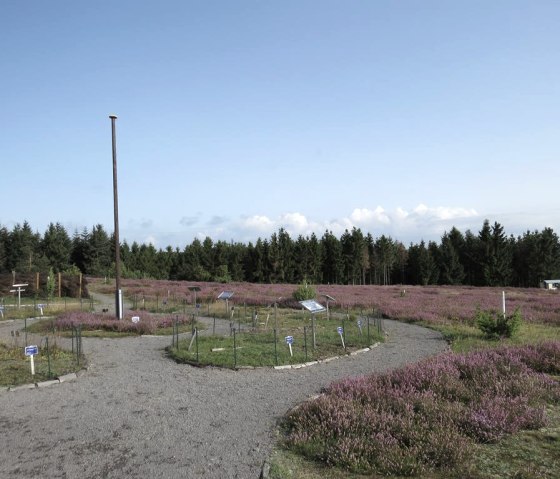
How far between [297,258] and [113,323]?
67200 mm

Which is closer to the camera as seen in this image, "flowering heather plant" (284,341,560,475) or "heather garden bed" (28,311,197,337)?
"flowering heather plant" (284,341,560,475)

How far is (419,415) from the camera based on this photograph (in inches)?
299

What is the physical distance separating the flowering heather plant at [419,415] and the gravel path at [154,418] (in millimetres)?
964

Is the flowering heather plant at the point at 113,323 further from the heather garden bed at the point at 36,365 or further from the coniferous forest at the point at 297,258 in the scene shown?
the coniferous forest at the point at 297,258

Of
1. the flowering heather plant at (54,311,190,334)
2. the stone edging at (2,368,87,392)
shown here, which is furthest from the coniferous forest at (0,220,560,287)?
the stone edging at (2,368,87,392)

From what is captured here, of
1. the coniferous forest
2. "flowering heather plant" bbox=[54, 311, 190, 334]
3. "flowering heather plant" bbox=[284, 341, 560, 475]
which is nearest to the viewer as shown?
"flowering heather plant" bbox=[284, 341, 560, 475]

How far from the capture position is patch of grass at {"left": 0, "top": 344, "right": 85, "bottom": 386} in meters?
11.4

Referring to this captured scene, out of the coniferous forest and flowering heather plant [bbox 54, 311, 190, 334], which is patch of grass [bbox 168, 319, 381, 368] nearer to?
flowering heather plant [bbox 54, 311, 190, 334]

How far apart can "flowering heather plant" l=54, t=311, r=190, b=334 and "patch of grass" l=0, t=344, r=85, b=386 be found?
190 inches

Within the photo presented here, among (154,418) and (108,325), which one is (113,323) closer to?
(108,325)

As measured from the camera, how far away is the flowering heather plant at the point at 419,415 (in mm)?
6188

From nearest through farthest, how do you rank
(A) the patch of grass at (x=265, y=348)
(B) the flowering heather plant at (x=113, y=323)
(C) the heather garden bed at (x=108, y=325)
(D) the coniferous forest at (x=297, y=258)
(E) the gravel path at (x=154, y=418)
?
(E) the gravel path at (x=154, y=418) → (A) the patch of grass at (x=265, y=348) → (C) the heather garden bed at (x=108, y=325) → (B) the flowering heather plant at (x=113, y=323) → (D) the coniferous forest at (x=297, y=258)

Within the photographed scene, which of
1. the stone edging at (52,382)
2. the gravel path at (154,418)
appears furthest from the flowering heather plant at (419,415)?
the stone edging at (52,382)

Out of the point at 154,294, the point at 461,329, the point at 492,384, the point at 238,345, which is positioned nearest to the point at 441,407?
the point at 492,384
